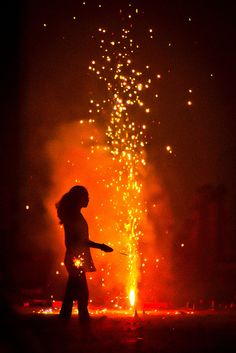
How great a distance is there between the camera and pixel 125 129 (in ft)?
51.6

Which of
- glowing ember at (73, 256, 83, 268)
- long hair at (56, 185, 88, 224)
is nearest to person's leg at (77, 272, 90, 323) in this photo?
glowing ember at (73, 256, 83, 268)

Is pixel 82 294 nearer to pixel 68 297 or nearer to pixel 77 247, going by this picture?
pixel 68 297

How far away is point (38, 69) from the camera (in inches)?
644

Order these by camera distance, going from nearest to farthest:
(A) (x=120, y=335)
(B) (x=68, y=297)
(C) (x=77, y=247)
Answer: (A) (x=120, y=335) → (C) (x=77, y=247) → (B) (x=68, y=297)

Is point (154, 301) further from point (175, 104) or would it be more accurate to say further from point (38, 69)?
point (38, 69)

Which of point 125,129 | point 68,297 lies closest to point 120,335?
point 68,297

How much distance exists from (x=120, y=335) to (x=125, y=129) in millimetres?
8695

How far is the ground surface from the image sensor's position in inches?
240

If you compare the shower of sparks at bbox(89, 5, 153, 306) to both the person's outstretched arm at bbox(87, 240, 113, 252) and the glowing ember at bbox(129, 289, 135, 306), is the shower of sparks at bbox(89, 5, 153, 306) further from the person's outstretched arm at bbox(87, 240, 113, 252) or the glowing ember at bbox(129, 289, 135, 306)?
the person's outstretched arm at bbox(87, 240, 113, 252)

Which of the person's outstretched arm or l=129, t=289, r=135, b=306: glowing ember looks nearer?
the person's outstretched arm

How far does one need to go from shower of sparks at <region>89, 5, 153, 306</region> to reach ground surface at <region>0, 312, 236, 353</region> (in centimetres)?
592

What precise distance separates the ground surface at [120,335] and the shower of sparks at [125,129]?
5922 millimetres

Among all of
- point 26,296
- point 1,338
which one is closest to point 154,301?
point 26,296

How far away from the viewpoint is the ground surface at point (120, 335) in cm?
610
